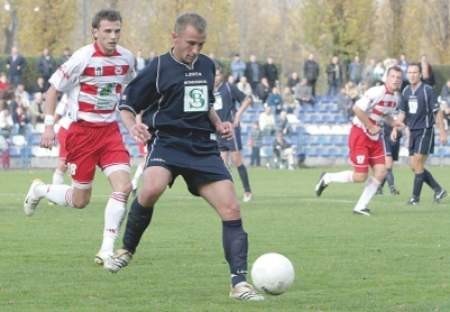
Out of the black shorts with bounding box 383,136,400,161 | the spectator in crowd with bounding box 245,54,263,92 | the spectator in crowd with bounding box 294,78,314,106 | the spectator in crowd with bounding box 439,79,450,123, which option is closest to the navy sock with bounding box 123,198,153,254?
the black shorts with bounding box 383,136,400,161

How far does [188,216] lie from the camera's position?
17.3 metres

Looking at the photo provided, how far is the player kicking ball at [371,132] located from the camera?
17.0 meters

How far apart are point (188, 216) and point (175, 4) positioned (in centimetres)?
3692

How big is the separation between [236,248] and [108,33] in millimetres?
2957

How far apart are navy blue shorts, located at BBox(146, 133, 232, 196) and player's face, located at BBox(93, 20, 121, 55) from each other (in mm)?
1967

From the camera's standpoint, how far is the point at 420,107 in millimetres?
20156

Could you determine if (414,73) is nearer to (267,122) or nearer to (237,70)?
(267,122)

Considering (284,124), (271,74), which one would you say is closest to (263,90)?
(271,74)

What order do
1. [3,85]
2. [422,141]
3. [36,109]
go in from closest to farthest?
[422,141] → [3,85] → [36,109]

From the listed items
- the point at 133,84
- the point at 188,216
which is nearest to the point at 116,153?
the point at 133,84

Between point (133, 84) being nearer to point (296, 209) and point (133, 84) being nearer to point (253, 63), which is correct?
point (296, 209)

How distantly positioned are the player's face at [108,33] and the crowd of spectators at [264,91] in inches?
909

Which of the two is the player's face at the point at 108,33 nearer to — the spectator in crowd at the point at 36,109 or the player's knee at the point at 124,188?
the player's knee at the point at 124,188

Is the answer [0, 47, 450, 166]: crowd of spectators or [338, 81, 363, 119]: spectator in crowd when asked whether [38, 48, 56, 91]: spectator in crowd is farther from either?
[338, 81, 363, 119]: spectator in crowd
